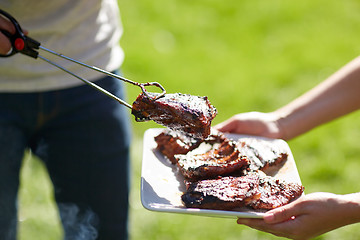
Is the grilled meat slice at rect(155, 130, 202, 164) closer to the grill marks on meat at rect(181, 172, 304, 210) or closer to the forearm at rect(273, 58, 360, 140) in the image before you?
the grill marks on meat at rect(181, 172, 304, 210)

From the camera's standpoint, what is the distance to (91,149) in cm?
271

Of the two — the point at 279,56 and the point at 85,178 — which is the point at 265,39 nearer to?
the point at 279,56

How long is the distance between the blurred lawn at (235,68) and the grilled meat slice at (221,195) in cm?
181

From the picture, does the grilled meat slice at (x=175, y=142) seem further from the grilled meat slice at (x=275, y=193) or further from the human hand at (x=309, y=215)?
the human hand at (x=309, y=215)

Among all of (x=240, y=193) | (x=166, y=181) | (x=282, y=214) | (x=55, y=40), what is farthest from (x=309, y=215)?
(x=55, y=40)

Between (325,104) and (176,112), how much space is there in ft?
3.30

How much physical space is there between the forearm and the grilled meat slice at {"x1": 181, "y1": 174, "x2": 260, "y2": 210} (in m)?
0.67

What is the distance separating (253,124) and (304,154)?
2.09 m

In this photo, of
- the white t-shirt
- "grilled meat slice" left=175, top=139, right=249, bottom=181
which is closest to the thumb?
"grilled meat slice" left=175, top=139, right=249, bottom=181

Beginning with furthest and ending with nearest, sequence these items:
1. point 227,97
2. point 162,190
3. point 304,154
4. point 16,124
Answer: point 227,97, point 304,154, point 16,124, point 162,190

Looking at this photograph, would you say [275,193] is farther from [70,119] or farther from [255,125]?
[70,119]

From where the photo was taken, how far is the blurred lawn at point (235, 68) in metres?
4.14

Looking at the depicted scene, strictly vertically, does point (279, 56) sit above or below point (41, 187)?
above

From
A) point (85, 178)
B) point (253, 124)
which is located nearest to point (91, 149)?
point (85, 178)
